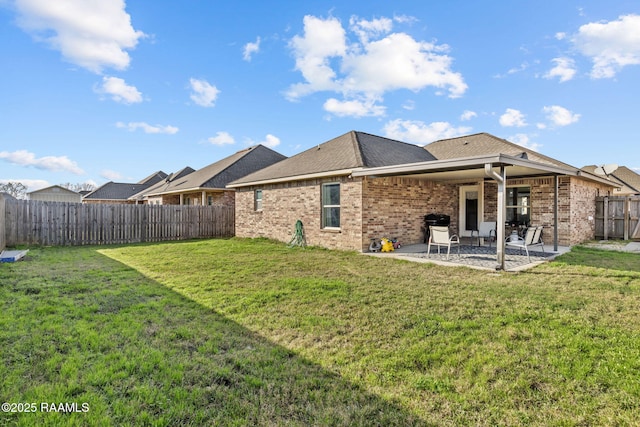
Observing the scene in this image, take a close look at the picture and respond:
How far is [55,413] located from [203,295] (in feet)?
10.2

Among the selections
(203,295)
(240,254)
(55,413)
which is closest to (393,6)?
(240,254)

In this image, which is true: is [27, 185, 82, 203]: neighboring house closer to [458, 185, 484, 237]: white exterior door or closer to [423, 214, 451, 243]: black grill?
[423, 214, 451, 243]: black grill

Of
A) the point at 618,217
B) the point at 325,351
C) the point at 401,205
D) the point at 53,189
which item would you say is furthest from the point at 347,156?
the point at 53,189

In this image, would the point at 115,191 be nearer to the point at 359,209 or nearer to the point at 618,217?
the point at 359,209

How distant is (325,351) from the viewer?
3301 millimetres

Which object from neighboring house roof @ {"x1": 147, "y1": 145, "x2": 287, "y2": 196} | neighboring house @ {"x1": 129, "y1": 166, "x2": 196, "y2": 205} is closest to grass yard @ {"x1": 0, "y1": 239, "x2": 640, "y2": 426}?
neighboring house roof @ {"x1": 147, "y1": 145, "x2": 287, "y2": 196}

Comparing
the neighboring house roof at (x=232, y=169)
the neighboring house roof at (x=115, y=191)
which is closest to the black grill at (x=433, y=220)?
the neighboring house roof at (x=232, y=169)

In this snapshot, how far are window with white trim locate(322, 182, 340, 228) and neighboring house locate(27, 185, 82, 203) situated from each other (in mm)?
47193

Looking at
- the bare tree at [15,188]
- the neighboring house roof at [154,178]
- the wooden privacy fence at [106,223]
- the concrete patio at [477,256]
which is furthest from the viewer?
the bare tree at [15,188]

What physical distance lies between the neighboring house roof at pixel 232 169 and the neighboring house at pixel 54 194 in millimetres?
34304

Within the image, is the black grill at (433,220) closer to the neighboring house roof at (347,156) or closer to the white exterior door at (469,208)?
the white exterior door at (469,208)

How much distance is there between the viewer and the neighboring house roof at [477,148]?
512 inches

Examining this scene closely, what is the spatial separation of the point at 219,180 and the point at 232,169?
164cm

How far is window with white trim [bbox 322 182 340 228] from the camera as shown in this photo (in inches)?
431
